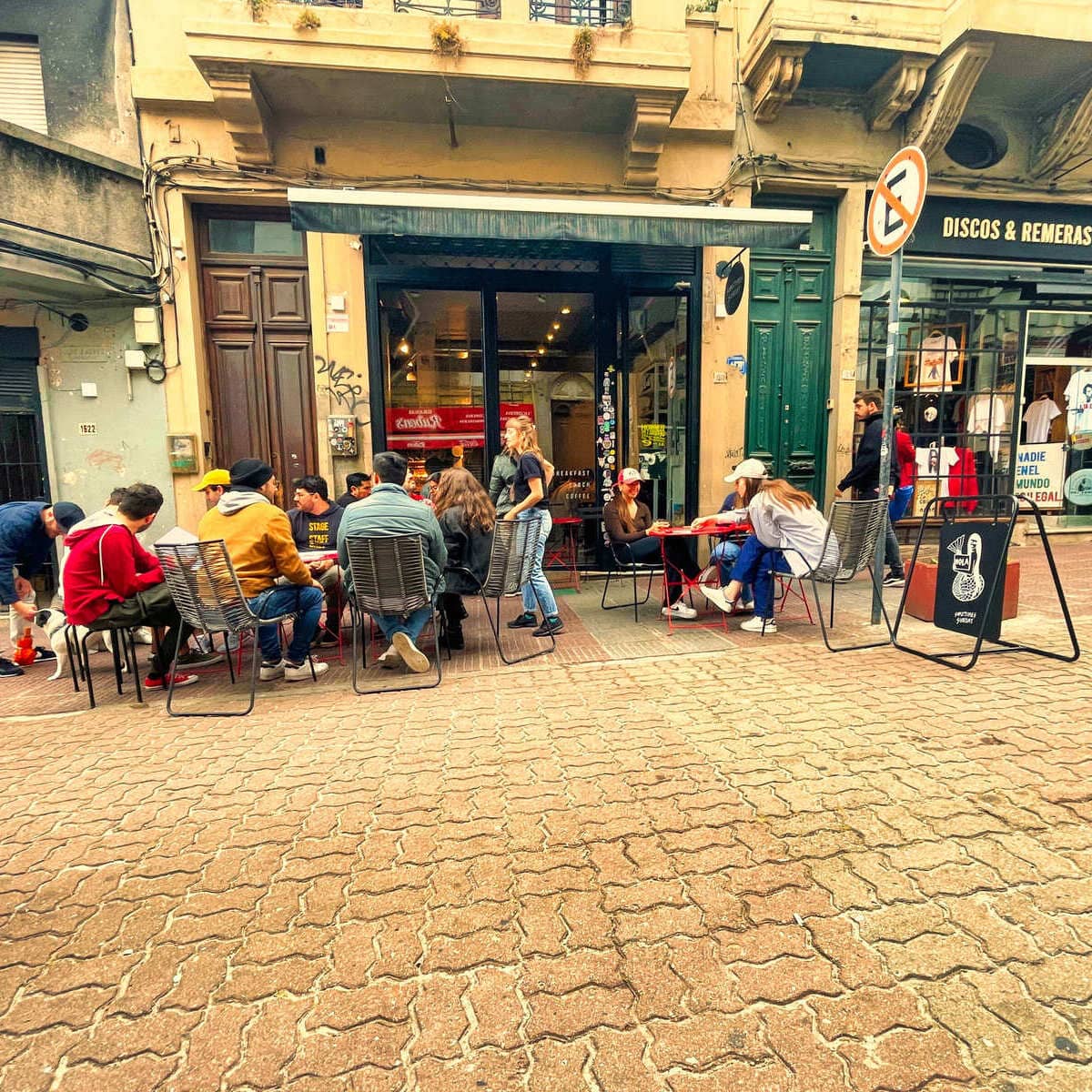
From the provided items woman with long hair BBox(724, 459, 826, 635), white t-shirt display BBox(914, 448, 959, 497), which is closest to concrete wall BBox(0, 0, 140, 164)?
woman with long hair BBox(724, 459, 826, 635)

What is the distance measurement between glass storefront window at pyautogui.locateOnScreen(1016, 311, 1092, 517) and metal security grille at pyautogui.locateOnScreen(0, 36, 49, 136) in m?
13.3

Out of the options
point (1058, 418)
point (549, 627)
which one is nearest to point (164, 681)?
point (549, 627)

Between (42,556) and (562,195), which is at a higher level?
(562,195)

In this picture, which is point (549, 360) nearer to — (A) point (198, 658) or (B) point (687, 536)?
(B) point (687, 536)

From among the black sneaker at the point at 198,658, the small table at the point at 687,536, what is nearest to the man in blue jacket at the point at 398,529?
the black sneaker at the point at 198,658

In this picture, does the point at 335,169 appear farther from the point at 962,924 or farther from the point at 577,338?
the point at 962,924

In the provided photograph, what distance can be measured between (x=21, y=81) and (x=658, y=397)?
805 centimetres

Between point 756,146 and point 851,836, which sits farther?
point 756,146

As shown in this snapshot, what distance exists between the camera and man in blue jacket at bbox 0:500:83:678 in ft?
15.9

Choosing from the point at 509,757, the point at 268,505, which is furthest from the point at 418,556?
the point at 509,757

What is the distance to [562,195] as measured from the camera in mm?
7441

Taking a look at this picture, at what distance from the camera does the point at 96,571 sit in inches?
158

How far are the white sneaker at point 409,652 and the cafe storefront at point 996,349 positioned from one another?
24.0 ft

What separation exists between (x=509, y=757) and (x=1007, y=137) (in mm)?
10353
